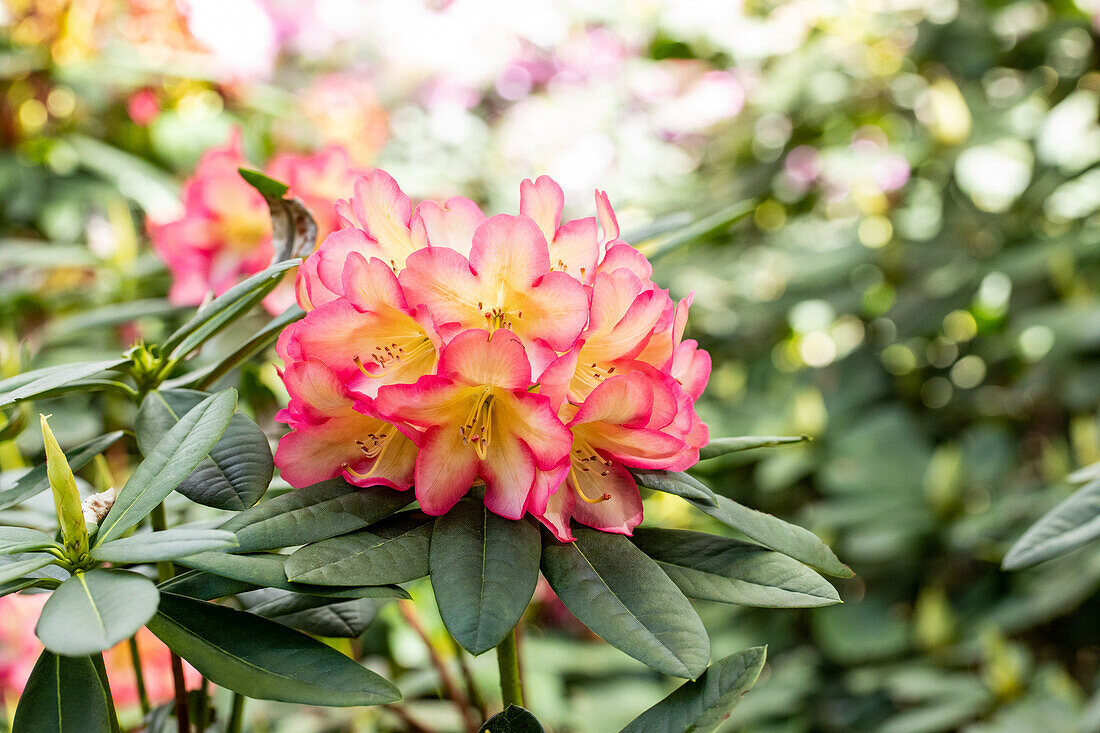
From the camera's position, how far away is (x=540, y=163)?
2.60 meters

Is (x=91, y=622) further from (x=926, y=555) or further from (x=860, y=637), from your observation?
(x=926, y=555)

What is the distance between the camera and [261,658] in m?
0.32

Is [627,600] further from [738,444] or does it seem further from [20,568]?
[20,568]

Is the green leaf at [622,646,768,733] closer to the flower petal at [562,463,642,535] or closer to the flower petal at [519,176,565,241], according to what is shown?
the flower petal at [562,463,642,535]

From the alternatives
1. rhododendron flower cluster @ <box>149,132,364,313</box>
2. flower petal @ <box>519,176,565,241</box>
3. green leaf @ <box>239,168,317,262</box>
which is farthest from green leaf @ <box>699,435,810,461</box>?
rhododendron flower cluster @ <box>149,132,364,313</box>

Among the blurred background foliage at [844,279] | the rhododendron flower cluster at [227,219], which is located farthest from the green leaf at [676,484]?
the blurred background foliage at [844,279]

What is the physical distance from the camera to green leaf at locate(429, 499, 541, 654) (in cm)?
31

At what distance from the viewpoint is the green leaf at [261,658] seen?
30cm

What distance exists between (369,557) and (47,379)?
181mm

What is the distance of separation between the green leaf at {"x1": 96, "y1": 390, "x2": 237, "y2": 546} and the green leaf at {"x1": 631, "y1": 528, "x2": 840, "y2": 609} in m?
0.20

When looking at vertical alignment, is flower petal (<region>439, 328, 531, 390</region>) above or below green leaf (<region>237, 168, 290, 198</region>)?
below

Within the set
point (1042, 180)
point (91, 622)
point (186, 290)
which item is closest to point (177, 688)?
point (91, 622)

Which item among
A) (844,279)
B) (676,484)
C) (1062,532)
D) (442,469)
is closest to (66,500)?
(442,469)

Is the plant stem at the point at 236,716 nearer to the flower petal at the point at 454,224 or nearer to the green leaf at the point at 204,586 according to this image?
the green leaf at the point at 204,586
